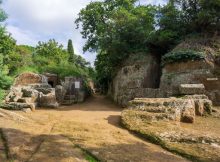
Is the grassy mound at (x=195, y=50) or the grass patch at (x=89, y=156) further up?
the grassy mound at (x=195, y=50)

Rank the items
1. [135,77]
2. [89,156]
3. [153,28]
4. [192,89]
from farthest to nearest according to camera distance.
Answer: [153,28] < [135,77] < [192,89] < [89,156]

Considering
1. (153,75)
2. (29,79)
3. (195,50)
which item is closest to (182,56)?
(195,50)

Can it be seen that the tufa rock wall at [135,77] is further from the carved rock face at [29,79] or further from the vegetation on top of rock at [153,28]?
the carved rock face at [29,79]

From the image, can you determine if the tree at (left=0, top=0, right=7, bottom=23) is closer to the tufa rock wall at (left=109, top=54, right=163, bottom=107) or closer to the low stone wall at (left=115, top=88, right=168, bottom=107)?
the low stone wall at (left=115, top=88, right=168, bottom=107)

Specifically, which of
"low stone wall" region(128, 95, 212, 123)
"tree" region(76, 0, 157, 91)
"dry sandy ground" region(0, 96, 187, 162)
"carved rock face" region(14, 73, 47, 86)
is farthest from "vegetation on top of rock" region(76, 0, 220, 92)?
"dry sandy ground" region(0, 96, 187, 162)

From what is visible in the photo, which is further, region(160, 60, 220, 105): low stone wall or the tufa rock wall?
the tufa rock wall

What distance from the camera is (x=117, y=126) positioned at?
388 inches

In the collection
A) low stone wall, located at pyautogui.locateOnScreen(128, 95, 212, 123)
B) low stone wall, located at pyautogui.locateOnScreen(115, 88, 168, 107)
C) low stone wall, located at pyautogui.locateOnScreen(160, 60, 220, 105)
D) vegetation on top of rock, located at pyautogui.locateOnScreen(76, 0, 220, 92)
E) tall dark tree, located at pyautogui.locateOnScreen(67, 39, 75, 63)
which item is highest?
tall dark tree, located at pyautogui.locateOnScreen(67, 39, 75, 63)

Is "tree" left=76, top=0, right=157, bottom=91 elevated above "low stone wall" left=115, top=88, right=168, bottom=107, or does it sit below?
above

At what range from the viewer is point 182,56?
17.6 meters

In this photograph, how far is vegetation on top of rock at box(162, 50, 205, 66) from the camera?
679 inches

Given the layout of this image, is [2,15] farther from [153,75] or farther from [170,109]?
[153,75]

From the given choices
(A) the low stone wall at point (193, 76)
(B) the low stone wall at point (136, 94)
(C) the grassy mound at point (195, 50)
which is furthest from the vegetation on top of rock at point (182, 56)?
(B) the low stone wall at point (136, 94)

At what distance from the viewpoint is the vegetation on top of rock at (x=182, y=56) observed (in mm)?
17234
